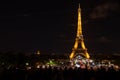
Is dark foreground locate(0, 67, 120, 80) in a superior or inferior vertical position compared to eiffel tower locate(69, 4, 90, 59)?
inferior

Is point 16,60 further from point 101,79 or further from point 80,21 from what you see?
point 101,79

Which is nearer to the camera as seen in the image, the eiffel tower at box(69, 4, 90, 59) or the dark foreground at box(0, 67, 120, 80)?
the dark foreground at box(0, 67, 120, 80)

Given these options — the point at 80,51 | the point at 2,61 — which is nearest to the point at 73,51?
the point at 80,51

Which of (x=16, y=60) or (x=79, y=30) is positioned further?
(x=79, y=30)

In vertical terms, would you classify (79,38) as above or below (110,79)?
above

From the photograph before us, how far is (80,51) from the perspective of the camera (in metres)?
128

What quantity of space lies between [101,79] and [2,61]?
38160mm

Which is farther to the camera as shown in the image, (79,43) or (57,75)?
(79,43)

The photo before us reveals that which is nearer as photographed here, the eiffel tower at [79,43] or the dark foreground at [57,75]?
the dark foreground at [57,75]

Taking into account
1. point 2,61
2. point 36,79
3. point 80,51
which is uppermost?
point 80,51

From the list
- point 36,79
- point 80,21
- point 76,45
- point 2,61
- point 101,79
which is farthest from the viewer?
point 76,45

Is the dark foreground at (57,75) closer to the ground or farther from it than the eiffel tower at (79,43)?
closer to the ground

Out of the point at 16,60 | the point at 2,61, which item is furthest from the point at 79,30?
the point at 2,61

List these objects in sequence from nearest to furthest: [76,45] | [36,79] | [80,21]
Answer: [36,79]
[80,21]
[76,45]
